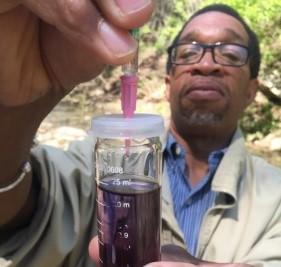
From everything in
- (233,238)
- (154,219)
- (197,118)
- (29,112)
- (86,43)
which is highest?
(86,43)

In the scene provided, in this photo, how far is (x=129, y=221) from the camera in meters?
0.71

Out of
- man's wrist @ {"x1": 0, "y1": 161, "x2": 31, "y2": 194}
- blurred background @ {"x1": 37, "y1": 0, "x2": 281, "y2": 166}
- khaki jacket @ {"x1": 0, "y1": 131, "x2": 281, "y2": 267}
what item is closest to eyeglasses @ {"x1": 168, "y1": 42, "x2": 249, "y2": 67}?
khaki jacket @ {"x1": 0, "y1": 131, "x2": 281, "y2": 267}

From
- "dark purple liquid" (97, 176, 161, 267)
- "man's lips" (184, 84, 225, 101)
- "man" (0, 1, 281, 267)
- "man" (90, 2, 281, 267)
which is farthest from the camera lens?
"man's lips" (184, 84, 225, 101)

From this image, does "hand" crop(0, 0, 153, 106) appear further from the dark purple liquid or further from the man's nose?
the man's nose

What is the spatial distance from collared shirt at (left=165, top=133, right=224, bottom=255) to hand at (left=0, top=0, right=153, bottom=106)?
0.86m

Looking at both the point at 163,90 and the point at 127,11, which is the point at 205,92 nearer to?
the point at 127,11

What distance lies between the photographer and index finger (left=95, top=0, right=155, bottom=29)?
0.60m

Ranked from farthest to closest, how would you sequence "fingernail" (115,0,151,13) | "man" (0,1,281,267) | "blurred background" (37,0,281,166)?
"blurred background" (37,0,281,166), "man" (0,1,281,267), "fingernail" (115,0,151,13)

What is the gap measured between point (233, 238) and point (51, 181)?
630 mm

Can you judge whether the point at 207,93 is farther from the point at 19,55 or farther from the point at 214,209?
the point at 19,55

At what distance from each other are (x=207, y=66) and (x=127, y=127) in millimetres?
1279

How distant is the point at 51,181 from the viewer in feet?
3.62

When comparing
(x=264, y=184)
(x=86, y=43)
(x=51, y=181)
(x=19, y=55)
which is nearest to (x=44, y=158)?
(x=51, y=181)

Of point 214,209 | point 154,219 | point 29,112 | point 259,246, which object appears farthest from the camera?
point 214,209
